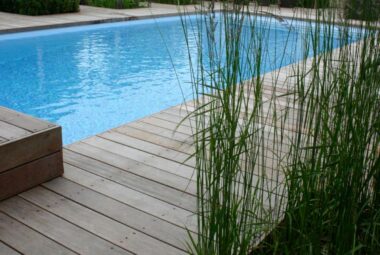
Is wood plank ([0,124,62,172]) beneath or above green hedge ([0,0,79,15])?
beneath

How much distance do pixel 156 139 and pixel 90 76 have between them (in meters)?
2.68

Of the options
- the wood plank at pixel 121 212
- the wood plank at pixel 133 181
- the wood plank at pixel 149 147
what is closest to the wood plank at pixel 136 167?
the wood plank at pixel 133 181

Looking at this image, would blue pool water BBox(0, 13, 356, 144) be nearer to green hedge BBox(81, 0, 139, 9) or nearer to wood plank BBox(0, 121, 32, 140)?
wood plank BBox(0, 121, 32, 140)

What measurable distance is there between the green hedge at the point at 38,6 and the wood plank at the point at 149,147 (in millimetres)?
5544

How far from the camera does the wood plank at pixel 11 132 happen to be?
2.12 meters

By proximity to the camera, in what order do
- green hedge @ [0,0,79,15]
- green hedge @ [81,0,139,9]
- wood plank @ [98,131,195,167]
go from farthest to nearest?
green hedge @ [81,0,139,9] → green hedge @ [0,0,79,15] → wood plank @ [98,131,195,167]

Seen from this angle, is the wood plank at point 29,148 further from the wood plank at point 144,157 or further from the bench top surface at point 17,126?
the wood plank at point 144,157

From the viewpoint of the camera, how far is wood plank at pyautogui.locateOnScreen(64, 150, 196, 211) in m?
2.22

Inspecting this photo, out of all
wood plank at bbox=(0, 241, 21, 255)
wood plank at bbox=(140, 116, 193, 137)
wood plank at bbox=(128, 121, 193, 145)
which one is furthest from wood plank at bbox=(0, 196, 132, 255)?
wood plank at bbox=(140, 116, 193, 137)

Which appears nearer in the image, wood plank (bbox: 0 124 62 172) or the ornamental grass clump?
the ornamental grass clump

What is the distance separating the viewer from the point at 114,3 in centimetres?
943

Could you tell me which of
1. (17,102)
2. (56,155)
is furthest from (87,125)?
(56,155)

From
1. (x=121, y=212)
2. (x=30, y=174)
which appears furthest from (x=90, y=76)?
(x=121, y=212)

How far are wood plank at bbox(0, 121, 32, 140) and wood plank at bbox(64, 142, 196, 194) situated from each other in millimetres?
541
